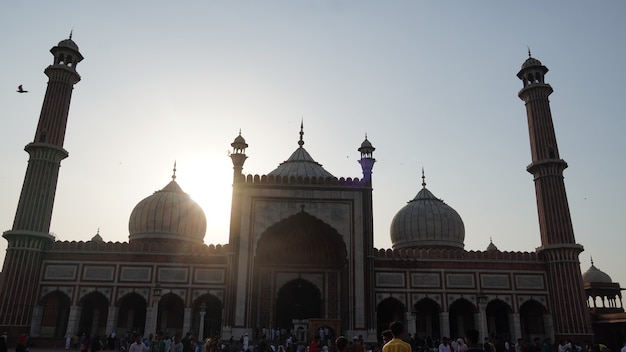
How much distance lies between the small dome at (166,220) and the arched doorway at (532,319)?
56.7ft

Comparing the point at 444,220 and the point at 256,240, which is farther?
the point at 444,220

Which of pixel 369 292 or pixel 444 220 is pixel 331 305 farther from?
pixel 444 220

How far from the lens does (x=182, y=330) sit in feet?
74.7

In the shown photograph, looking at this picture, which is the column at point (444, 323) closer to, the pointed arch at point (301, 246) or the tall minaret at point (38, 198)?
the pointed arch at point (301, 246)

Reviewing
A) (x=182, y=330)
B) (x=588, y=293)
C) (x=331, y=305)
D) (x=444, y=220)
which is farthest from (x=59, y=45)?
(x=588, y=293)

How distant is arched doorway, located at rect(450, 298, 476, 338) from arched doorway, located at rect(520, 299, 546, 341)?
2.30 metres

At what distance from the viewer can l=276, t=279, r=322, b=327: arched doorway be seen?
78.2ft

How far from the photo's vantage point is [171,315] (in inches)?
925

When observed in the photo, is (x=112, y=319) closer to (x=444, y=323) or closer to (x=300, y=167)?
(x=300, y=167)

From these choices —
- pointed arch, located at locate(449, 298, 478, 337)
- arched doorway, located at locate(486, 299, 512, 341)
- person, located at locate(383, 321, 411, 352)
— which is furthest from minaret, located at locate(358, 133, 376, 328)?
person, located at locate(383, 321, 411, 352)

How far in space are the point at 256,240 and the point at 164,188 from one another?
10.2m

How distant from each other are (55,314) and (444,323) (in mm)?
17232

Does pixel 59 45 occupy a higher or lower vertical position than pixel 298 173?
higher

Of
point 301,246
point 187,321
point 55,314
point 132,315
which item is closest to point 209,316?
point 187,321
